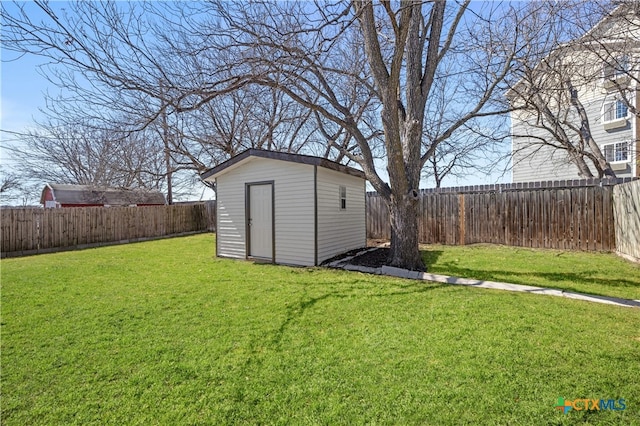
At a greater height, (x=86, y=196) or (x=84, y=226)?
(x=86, y=196)

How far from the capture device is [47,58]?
4.02 m

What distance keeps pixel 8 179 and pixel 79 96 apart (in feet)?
73.0

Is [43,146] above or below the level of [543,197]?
above

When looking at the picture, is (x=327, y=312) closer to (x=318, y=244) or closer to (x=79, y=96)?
(x=318, y=244)

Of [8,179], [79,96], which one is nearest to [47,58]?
[79,96]

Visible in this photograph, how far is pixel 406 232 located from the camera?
622 centimetres

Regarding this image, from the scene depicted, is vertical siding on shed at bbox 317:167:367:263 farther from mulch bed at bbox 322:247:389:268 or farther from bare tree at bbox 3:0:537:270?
bare tree at bbox 3:0:537:270

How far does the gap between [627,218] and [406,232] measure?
5.01m

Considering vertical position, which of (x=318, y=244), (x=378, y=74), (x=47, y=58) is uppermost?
(x=378, y=74)

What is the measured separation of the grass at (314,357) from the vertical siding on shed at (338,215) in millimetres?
2706

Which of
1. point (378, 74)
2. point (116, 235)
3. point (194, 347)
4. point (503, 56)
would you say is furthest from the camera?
point (116, 235)

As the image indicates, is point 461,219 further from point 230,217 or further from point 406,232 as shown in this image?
point 230,217

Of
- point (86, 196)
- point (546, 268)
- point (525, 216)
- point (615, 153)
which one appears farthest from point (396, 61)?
point (86, 196)

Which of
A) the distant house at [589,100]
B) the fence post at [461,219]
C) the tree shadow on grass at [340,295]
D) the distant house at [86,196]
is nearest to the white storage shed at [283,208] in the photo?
the tree shadow on grass at [340,295]
